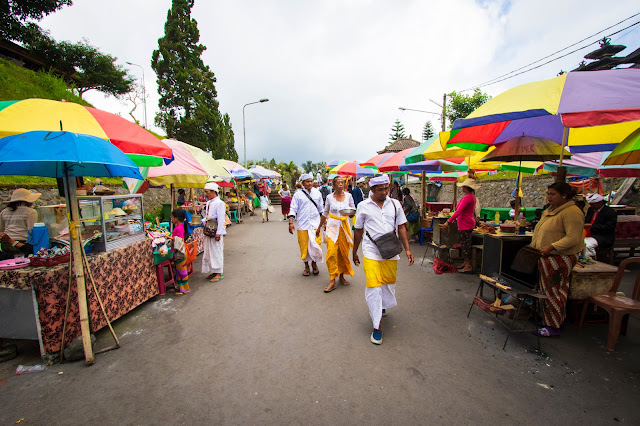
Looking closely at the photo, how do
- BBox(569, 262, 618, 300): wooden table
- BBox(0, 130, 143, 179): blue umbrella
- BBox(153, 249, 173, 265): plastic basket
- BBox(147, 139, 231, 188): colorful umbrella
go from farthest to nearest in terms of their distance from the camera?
BBox(147, 139, 231, 188): colorful umbrella → BBox(153, 249, 173, 265): plastic basket → BBox(569, 262, 618, 300): wooden table → BBox(0, 130, 143, 179): blue umbrella

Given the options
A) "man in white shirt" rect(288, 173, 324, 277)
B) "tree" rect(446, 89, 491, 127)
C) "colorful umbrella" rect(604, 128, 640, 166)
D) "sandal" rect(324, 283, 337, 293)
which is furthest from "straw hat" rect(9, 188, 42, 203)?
"tree" rect(446, 89, 491, 127)

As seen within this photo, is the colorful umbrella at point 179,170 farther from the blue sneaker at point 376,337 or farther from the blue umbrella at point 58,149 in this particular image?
the blue sneaker at point 376,337

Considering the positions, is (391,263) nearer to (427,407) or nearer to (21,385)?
(427,407)

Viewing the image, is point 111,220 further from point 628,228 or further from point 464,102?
point 464,102

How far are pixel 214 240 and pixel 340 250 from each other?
8.33ft

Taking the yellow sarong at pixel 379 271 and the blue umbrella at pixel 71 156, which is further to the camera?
the yellow sarong at pixel 379 271

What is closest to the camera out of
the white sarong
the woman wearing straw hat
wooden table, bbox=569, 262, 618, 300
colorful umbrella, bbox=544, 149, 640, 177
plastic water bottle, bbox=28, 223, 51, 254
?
wooden table, bbox=569, 262, 618, 300

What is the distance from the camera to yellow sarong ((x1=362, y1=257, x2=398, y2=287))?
3.44 metres

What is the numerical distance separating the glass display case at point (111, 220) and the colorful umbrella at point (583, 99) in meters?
5.18

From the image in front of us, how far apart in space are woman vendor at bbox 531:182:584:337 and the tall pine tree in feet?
83.0

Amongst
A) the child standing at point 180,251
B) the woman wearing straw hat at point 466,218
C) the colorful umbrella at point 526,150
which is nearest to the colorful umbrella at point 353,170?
the woman wearing straw hat at point 466,218

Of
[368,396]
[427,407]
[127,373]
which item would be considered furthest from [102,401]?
[427,407]

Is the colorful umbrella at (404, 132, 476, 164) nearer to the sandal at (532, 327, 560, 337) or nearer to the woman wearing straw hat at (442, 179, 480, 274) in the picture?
the woman wearing straw hat at (442, 179, 480, 274)

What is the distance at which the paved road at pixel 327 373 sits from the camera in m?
2.36
